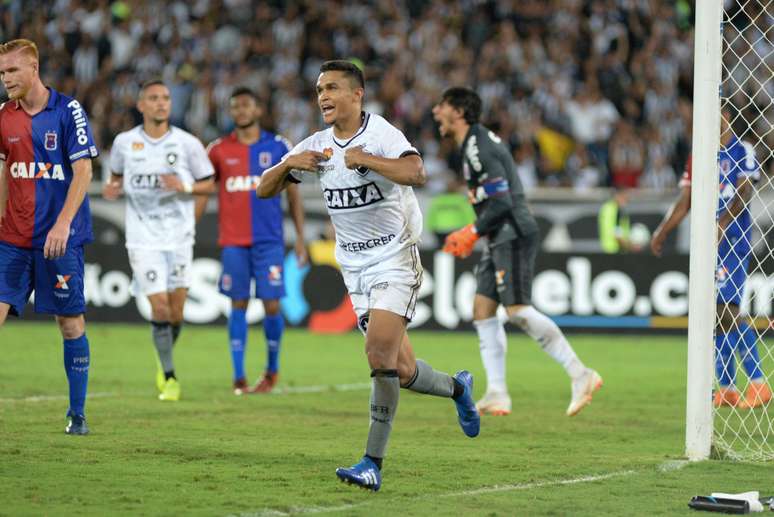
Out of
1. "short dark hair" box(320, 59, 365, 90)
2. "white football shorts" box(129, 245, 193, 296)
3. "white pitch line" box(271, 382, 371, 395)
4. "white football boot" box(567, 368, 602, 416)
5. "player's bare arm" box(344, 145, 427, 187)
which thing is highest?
"short dark hair" box(320, 59, 365, 90)

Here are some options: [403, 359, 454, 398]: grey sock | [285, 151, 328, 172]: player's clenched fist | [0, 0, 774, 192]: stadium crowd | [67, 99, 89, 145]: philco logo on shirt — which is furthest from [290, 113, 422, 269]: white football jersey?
[0, 0, 774, 192]: stadium crowd

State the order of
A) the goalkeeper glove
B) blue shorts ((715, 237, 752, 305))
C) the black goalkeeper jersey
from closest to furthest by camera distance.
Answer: the goalkeeper glove, the black goalkeeper jersey, blue shorts ((715, 237, 752, 305))

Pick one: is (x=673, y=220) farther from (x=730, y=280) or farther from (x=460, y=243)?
(x=460, y=243)

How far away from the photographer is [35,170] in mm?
8406

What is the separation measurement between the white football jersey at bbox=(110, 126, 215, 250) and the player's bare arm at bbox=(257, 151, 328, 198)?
14.3 ft

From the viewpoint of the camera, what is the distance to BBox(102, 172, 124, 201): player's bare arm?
11.5 meters

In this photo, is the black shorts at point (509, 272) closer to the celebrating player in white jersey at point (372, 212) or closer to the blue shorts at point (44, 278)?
the celebrating player in white jersey at point (372, 212)

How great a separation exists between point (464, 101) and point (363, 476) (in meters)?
4.87

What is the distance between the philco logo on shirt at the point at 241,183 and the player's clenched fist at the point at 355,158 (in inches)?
220

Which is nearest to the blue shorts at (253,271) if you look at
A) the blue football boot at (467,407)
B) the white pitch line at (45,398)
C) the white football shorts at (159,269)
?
the white football shorts at (159,269)

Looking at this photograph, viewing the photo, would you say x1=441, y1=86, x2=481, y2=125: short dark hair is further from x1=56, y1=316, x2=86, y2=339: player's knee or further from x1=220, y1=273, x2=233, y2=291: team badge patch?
x1=56, y1=316, x2=86, y2=339: player's knee

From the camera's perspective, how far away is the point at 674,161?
2297 centimetres

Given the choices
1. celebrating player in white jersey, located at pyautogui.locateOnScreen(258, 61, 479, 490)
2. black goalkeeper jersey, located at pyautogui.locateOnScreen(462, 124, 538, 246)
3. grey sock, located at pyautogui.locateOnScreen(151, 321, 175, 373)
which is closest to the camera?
celebrating player in white jersey, located at pyautogui.locateOnScreen(258, 61, 479, 490)

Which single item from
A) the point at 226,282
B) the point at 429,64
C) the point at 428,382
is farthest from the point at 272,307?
the point at 429,64
